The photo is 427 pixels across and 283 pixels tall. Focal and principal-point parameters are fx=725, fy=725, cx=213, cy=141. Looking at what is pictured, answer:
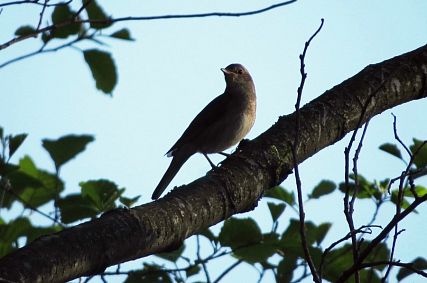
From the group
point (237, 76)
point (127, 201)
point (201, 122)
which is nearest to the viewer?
point (127, 201)

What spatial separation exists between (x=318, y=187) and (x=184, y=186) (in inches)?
78.0

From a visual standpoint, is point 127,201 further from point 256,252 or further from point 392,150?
point 392,150

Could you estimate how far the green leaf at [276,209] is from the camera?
14.0 ft

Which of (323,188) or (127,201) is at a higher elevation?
(323,188)

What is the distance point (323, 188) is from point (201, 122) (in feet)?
8.77

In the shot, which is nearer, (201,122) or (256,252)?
(256,252)

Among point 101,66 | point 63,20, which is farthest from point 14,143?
point 63,20

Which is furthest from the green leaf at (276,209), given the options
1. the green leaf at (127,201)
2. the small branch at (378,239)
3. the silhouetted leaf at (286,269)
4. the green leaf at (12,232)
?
the small branch at (378,239)

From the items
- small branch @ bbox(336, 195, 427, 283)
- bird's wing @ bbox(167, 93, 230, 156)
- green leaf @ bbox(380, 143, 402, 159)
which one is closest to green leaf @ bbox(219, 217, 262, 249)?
green leaf @ bbox(380, 143, 402, 159)

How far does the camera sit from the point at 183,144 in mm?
7309

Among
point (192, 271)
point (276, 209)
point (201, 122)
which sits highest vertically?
point (201, 122)

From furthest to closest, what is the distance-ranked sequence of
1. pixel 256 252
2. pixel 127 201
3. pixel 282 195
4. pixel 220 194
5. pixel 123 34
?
pixel 282 195 < pixel 127 201 < pixel 123 34 < pixel 256 252 < pixel 220 194

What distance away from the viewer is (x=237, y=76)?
26.9 ft

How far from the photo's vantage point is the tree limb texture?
236cm
